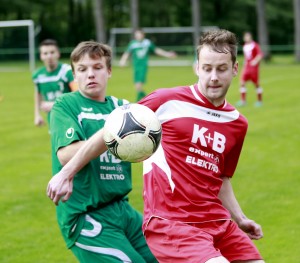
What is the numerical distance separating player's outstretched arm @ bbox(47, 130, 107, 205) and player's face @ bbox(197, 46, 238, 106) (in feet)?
2.48

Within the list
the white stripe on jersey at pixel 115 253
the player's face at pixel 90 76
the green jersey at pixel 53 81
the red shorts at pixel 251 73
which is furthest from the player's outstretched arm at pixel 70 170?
the red shorts at pixel 251 73

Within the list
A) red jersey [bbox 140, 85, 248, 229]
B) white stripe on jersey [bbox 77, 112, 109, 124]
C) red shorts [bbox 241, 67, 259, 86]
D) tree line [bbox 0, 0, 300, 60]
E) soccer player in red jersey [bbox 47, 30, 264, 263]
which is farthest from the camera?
→ tree line [bbox 0, 0, 300, 60]

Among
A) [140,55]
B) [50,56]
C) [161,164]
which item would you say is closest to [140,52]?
[140,55]

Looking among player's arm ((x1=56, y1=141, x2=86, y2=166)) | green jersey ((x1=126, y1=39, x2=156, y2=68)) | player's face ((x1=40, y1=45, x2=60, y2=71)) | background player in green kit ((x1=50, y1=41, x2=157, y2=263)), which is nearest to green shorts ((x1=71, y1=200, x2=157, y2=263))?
background player in green kit ((x1=50, y1=41, x2=157, y2=263))

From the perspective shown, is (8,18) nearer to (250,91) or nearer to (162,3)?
(162,3)

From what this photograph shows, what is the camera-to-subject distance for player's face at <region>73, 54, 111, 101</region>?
4.56 metres

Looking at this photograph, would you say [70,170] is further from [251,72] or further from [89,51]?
[251,72]

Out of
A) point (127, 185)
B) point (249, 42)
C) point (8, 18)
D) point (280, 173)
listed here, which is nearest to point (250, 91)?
point (249, 42)

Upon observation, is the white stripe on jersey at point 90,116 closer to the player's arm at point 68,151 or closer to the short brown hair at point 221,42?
the player's arm at point 68,151

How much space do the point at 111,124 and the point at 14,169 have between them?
24.8 ft

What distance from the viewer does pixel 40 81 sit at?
1061 cm

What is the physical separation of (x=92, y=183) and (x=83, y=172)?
9 centimetres

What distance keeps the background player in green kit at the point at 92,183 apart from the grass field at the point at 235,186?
7.27 ft

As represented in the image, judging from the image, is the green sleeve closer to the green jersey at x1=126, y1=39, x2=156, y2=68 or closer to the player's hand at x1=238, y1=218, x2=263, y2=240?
the player's hand at x1=238, y1=218, x2=263, y2=240
